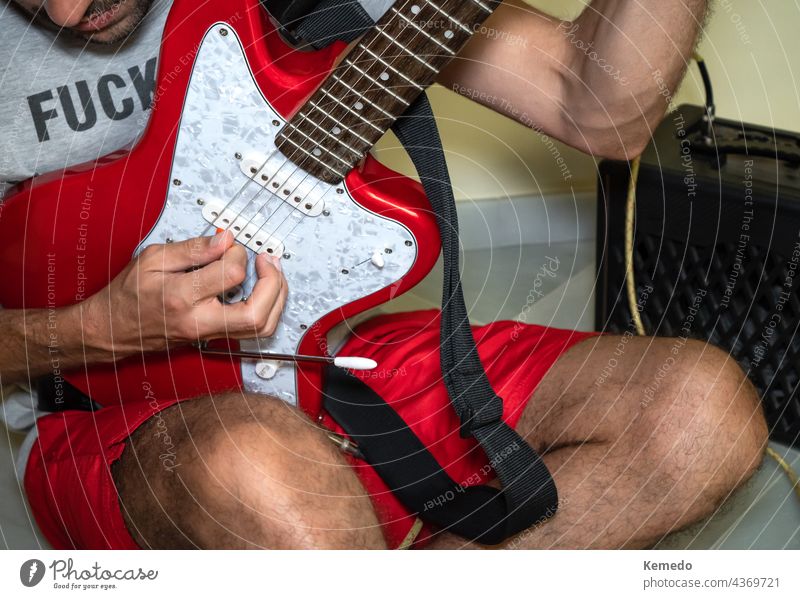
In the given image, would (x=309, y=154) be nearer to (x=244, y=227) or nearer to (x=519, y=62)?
(x=244, y=227)

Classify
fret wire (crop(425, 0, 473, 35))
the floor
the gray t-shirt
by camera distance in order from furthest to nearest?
the floor → the gray t-shirt → fret wire (crop(425, 0, 473, 35))

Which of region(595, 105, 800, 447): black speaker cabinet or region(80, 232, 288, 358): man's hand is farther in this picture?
region(595, 105, 800, 447): black speaker cabinet

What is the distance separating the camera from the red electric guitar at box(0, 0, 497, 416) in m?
0.62

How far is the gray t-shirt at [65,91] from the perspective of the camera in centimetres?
70

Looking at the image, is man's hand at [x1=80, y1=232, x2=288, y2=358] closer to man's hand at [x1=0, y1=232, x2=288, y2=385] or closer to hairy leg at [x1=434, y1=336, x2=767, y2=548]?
man's hand at [x1=0, y1=232, x2=288, y2=385]

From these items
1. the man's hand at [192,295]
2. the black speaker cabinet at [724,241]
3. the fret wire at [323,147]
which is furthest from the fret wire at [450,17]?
the black speaker cabinet at [724,241]

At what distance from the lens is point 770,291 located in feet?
3.09

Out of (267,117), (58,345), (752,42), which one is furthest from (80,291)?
(752,42)

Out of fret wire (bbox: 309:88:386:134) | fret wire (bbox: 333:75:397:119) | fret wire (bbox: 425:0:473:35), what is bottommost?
fret wire (bbox: 309:88:386:134)

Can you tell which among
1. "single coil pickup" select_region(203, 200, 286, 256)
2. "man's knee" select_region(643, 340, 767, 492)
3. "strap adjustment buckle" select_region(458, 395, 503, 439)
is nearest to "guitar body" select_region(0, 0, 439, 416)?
"single coil pickup" select_region(203, 200, 286, 256)

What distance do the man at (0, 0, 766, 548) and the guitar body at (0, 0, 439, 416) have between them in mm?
29

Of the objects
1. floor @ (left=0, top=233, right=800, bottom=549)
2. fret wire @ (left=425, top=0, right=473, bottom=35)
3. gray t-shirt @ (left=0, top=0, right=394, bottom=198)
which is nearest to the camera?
fret wire @ (left=425, top=0, right=473, bottom=35)

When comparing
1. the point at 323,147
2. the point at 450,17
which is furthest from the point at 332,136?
the point at 450,17

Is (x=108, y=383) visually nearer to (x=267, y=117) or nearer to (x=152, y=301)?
(x=152, y=301)
